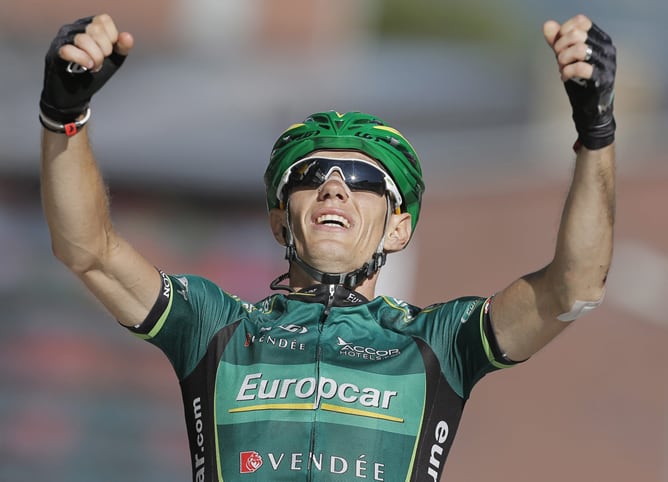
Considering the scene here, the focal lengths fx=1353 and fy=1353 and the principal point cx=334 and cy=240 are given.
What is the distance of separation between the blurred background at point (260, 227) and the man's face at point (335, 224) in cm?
1048

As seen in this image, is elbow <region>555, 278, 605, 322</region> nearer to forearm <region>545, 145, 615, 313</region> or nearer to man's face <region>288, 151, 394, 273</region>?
forearm <region>545, 145, 615, 313</region>

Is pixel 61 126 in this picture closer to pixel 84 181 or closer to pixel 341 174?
pixel 84 181

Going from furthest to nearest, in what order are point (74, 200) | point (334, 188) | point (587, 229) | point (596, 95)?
1. point (334, 188)
2. point (74, 200)
3. point (587, 229)
4. point (596, 95)

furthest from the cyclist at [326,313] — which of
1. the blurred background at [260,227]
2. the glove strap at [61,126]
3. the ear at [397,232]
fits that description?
the blurred background at [260,227]

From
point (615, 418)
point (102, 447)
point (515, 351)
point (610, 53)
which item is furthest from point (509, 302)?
point (615, 418)

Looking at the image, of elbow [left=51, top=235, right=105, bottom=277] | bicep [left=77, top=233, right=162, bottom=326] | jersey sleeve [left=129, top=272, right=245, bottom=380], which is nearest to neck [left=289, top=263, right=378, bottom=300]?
jersey sleeve [left=129, top=272, right=245, bottom=380]

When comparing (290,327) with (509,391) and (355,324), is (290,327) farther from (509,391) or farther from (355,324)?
(509,391)

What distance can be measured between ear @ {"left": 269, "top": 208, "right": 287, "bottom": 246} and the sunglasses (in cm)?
17

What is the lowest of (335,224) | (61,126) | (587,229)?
(335,224)

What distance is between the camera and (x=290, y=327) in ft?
16.5

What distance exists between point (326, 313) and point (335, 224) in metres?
0.37

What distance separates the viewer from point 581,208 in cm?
447

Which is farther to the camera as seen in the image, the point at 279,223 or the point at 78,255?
the point at 279,223

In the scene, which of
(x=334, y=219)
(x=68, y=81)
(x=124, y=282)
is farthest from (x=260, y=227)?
(x=68, y=81)
